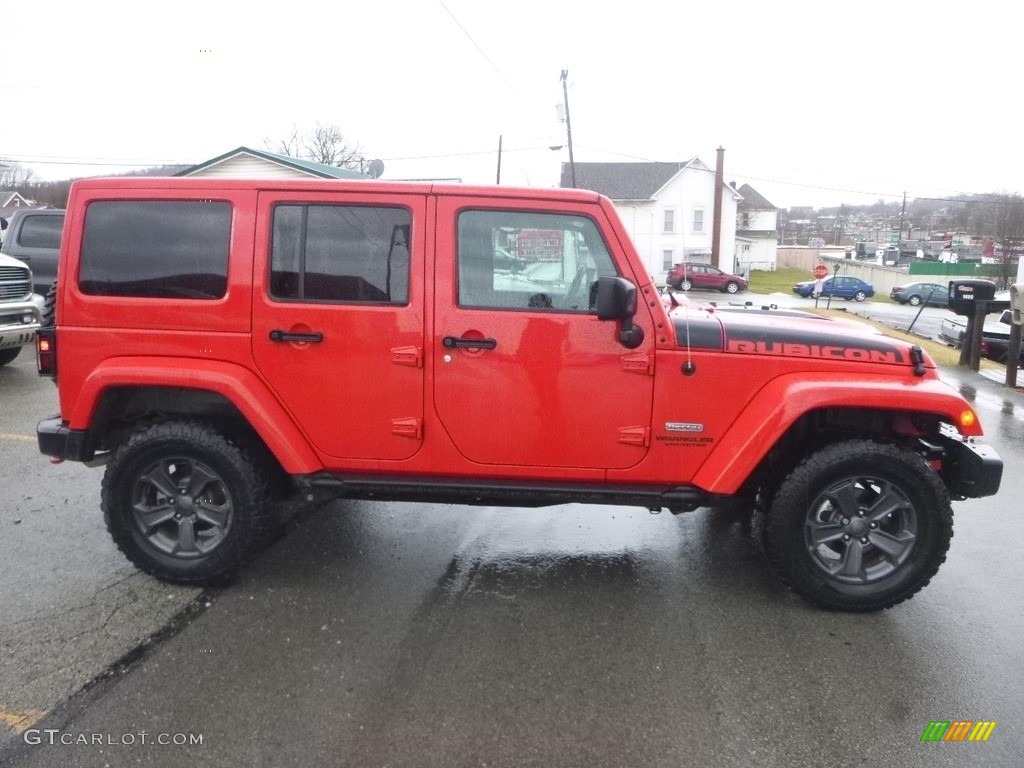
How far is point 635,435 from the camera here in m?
3.72

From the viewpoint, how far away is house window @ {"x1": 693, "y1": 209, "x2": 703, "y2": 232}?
50.2 meters

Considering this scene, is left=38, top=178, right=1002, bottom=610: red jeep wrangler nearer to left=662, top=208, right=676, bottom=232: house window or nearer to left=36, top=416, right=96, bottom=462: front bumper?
left=36, top=416, right=96, bottom=462: front bumper

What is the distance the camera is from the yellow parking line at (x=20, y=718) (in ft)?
9.23

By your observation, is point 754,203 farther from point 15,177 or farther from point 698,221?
point 15,177

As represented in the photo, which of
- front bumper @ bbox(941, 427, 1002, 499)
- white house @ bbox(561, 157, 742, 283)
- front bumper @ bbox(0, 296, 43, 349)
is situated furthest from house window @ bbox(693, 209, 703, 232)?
front bumper @ bbox(941, 427, 1002, 499)

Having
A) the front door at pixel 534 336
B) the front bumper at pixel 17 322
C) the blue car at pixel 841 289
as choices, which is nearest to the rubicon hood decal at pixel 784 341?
the front door at pixel 534 336

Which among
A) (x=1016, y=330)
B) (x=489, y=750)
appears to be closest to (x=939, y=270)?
(x=1016, y=330)

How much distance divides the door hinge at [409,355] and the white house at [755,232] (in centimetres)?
5616

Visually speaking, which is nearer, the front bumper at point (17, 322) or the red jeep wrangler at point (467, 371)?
the red jeep wrangler at point (467, 371)

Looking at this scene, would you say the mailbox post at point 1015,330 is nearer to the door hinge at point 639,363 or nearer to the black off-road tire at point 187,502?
the door hinge at point 639,363

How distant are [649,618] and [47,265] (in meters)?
12.1

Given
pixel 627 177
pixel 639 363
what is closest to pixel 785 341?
pixel 639 363

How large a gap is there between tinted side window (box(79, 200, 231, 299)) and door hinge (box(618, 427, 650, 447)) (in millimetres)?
2048

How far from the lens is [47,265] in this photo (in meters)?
12.2
